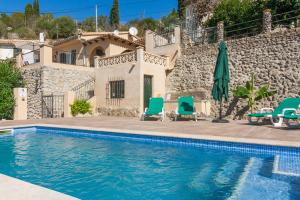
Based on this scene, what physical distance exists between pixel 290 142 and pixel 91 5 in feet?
156

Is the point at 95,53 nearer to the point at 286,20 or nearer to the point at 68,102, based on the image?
the point at 68,102

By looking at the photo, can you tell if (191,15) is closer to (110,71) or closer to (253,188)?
(110,71)

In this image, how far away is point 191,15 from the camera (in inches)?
946

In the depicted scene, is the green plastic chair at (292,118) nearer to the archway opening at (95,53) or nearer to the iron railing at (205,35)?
the iron railing at (205,35)

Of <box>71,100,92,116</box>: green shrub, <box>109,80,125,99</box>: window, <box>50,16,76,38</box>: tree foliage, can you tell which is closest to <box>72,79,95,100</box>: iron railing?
<box>71,100,92,116</box>: green shrub

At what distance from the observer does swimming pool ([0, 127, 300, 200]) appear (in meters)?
4.31

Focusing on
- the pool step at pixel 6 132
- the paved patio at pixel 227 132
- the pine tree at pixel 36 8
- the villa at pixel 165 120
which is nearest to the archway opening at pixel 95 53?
the villa at pixel 165 120

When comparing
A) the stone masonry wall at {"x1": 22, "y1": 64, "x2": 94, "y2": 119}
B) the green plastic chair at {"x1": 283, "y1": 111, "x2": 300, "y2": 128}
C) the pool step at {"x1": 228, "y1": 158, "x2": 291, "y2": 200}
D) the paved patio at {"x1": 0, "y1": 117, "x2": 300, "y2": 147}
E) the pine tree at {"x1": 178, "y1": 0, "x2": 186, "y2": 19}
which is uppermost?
the pine tree at {"x1": 178, "y1": 0, "x2": 186, "y2": 19}

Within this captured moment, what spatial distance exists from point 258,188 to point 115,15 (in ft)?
161

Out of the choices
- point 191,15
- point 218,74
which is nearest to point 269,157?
point 218,74

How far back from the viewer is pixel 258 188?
425 centimetres

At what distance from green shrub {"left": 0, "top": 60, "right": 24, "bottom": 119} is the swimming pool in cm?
911

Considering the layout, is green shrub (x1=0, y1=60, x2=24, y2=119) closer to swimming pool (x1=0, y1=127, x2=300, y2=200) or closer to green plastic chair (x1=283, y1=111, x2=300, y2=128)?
swimming pool (x1=0, y1=127, x2=300, y2=200)

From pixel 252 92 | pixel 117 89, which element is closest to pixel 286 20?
pixel 252 92
